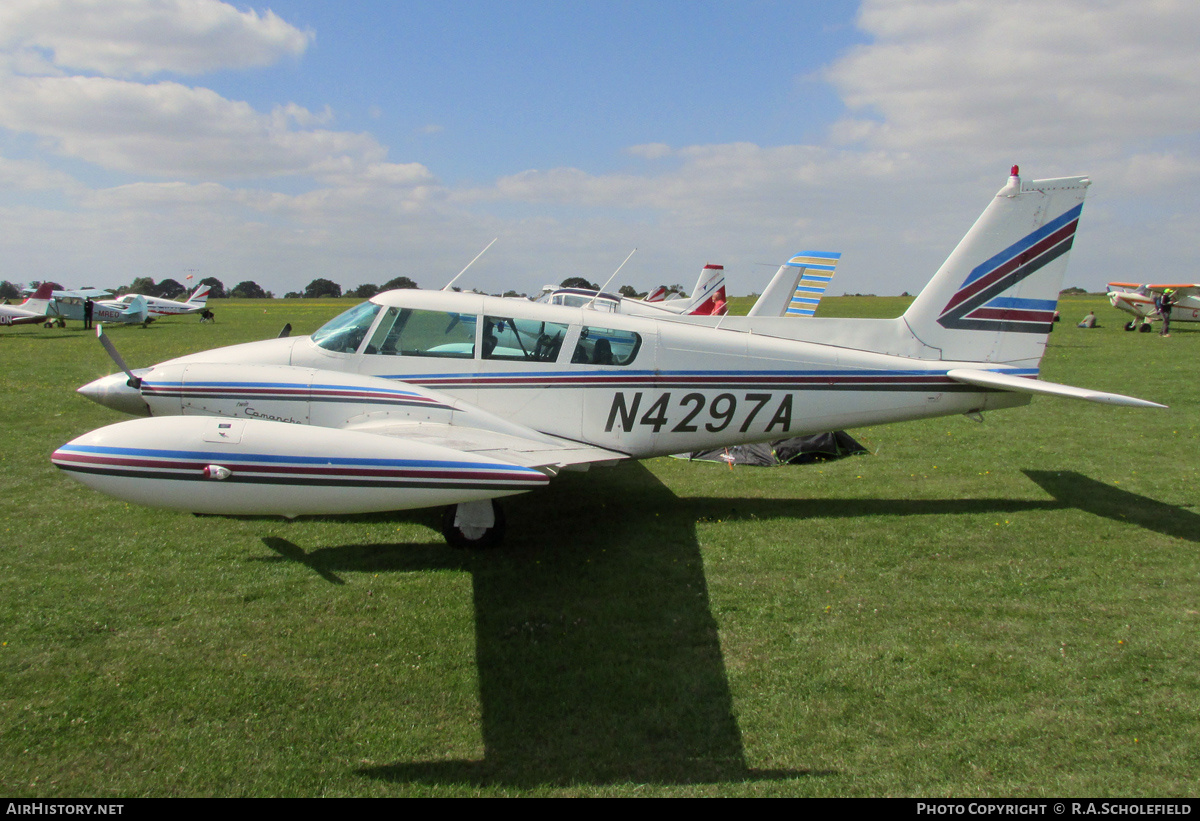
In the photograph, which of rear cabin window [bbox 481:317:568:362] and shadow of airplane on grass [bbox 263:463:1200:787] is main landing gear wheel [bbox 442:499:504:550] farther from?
rear cabin window [bbox 481:317:568:362]

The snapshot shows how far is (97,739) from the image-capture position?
367 centimetres

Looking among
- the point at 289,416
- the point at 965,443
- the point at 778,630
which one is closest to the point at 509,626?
the point at 778,630

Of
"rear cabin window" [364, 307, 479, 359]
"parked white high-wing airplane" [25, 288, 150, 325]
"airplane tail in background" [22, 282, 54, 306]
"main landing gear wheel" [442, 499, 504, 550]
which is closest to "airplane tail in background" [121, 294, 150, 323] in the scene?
"parked white high-wing airplane" [25, 288, 150, 325]

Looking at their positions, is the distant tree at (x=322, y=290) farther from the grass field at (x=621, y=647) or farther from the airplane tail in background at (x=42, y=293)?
the grass field at (x=621, y=647)

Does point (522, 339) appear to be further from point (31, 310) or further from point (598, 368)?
point (31, 310)

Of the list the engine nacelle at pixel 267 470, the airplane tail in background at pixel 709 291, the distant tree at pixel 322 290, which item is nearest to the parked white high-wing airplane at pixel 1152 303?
the airplane tail in background at pixel 709 291

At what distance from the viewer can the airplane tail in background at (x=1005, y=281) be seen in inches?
290

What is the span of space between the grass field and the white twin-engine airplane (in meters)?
1.06

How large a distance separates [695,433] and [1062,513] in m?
4.04

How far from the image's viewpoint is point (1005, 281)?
7.55 meters

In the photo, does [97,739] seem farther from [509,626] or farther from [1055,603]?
[1055,603]

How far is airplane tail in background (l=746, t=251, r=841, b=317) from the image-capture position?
A: 65.0 ft

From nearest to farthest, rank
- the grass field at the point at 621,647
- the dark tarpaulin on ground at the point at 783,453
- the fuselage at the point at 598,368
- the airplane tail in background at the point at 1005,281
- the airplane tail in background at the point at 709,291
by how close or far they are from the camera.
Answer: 1. the grass field at the point at 621,647
2. the fuselage at the point at 598,368
3. the airplane tail in background at the point at 1005,281
4. the dark tarpaulin on ground at the point at 783,453
5. the airplane tail in background at the point at 709,291

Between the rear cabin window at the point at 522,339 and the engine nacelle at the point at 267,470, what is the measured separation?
2.10 metres
